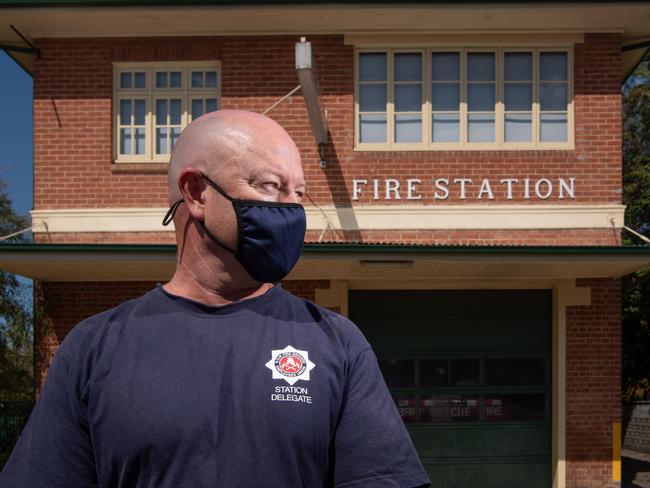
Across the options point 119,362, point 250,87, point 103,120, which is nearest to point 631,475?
point 250,87

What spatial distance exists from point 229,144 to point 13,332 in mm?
11046

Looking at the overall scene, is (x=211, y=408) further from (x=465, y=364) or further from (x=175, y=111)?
(x=465, y=364)

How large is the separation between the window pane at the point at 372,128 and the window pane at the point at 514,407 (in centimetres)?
402

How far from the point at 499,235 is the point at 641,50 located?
3.74 m

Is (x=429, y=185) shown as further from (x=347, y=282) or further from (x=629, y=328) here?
(x=629, y=328)

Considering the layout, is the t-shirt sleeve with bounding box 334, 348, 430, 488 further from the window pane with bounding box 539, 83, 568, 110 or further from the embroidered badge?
the window pane with bounding box 539, 83, 568, 110

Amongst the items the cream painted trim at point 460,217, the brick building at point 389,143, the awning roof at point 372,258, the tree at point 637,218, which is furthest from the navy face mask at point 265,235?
the tree at point 637,218

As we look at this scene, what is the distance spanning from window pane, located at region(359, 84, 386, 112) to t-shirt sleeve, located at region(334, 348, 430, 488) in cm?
918

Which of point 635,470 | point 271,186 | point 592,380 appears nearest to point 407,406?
point 592,380

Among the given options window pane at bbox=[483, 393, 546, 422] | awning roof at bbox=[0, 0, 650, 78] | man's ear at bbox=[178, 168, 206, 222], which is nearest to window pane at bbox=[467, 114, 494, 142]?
awning roof at bbox=[0, 0, 650, 78]

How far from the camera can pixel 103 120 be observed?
1064 centimetres

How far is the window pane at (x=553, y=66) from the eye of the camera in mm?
10664

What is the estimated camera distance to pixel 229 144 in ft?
5.71

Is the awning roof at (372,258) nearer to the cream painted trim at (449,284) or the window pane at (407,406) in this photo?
the cream painted trim at (449,284)
